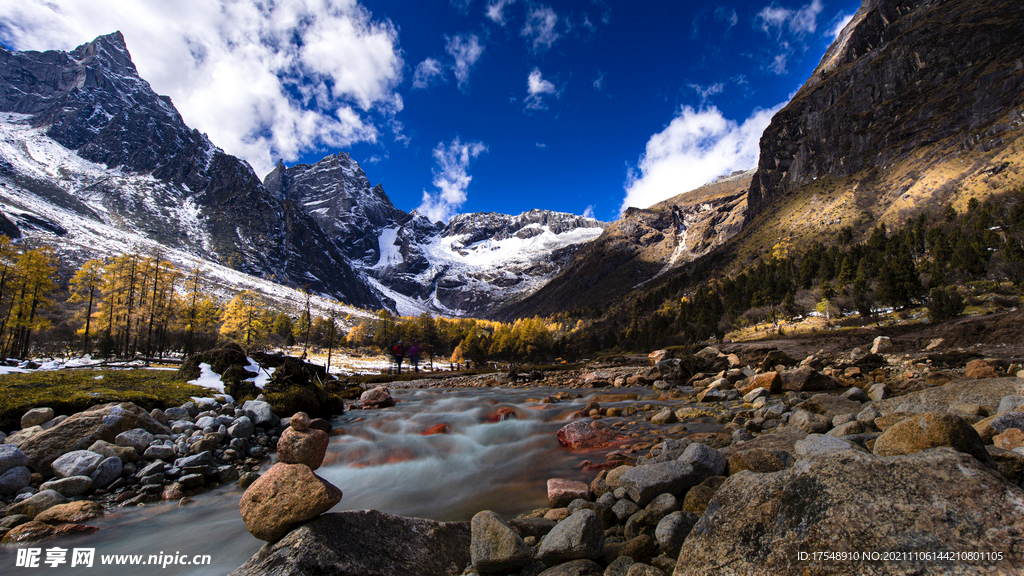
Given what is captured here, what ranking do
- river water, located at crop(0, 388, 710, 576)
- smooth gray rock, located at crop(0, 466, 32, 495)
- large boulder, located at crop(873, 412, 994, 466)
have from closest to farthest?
1. large boulder, located at crop(873, 412, 994, 466)
2. river water, located at crop(0, 388, 710, 576)
3. smooth gray rock, located at crop(0, 466, 32, 495)

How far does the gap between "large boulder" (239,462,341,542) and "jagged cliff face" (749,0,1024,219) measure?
11984cm

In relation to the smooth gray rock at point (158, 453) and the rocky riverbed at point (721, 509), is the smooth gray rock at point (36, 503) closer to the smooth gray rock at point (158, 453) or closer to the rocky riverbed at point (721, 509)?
the rocky riverbed at point (721, 509)

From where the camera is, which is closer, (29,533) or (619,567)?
(619,567)

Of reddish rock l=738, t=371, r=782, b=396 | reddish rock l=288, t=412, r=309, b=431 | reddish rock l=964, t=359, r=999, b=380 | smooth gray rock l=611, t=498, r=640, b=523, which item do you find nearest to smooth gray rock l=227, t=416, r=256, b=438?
reddish rock l=288, t=412, r=309, b=431

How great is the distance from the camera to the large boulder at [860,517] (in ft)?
8.74

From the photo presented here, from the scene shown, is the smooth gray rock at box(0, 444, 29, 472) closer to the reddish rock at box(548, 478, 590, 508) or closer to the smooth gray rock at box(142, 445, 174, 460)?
the smooth gray rock at box(142, 445, 174, 460)

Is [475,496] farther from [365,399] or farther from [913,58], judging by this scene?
[913,58]

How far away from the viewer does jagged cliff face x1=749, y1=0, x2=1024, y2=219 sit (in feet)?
302

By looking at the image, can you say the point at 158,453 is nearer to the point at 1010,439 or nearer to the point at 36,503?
the point at 36,503

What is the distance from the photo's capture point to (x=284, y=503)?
15.4 ft

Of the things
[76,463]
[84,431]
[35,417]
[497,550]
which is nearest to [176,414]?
[35,417]

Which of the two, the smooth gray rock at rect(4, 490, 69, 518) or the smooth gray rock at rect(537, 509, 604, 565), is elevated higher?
the smooth gray rock at rect(4, 490, 69, 518)

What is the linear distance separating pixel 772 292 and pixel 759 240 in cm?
5865

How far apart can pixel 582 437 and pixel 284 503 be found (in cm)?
964
